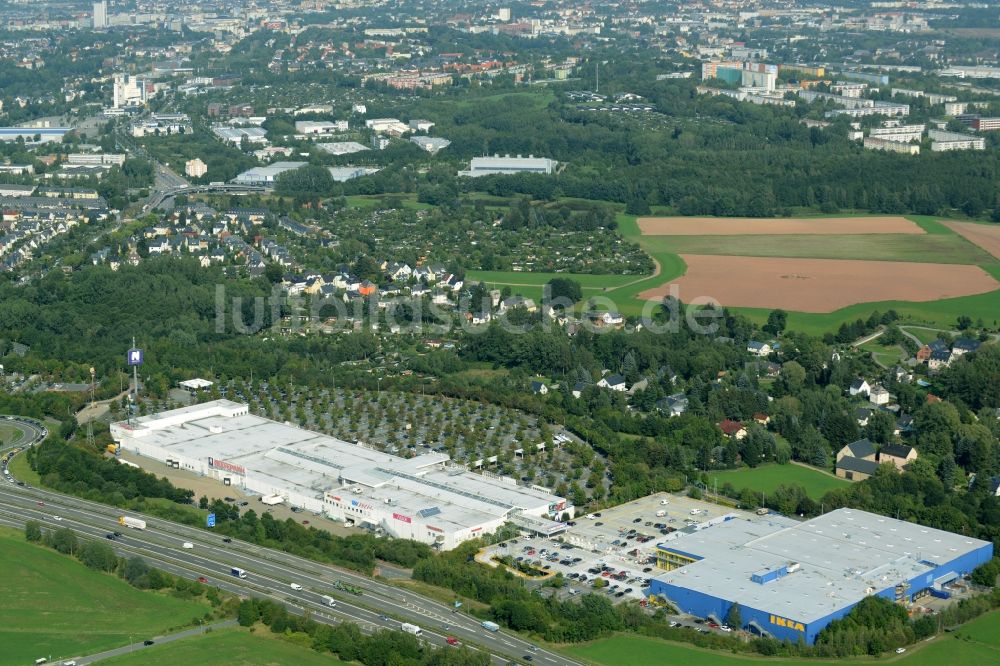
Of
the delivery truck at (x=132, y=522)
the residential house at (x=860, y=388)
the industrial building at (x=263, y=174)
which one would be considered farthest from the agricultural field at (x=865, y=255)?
the delivery truck at (x=132, y=522)

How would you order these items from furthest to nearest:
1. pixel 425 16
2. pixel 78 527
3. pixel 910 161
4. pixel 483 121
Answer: pixel 425 16, pixel 483 121, pixel 910 161, pixel 78 527

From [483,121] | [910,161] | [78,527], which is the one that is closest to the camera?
[78,527]

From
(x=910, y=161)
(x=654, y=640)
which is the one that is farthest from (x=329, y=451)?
(x=910, y=161)

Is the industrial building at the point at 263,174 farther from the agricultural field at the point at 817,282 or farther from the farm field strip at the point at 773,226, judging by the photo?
the agricultural field at the point at 817,282

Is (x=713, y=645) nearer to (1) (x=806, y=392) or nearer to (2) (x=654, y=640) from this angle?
(2) (x=654, y=640)

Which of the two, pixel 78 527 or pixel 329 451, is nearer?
pixel 78 527

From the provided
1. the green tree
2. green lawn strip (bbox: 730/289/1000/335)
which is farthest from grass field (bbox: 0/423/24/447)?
green lawn strip (bbox: 730/289/1000/335)

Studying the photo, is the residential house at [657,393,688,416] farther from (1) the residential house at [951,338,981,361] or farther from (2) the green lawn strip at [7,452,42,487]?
(2) the green lawn strip at [7,452,42,487]

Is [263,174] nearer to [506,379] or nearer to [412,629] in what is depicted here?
[506,379]
